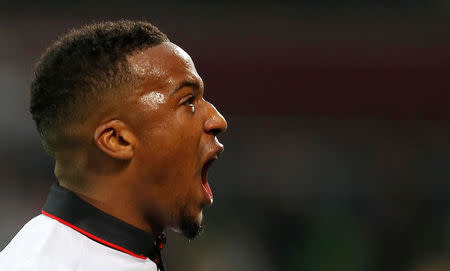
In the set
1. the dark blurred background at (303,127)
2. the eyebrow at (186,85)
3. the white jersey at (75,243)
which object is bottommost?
the dark blurred background at (303,127)

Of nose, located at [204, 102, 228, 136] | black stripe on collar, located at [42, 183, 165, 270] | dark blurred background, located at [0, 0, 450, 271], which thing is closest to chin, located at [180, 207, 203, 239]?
black stripe on collar, located at [42, 183, 165, 270]

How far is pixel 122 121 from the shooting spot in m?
1.58

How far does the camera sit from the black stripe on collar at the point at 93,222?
5.05 ft

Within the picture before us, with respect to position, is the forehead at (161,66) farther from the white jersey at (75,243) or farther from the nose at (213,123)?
the white jersey at (75,243)

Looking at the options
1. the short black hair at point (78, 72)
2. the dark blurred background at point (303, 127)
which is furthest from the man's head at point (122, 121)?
the dark blurred background at point (303, 127)

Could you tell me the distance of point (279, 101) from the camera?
5293mm

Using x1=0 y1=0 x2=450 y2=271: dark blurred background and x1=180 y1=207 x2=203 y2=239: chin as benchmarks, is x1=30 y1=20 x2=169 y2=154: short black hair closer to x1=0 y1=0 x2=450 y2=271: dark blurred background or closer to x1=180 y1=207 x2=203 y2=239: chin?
x1=180 y1=207 x2=203 y2=239: chin

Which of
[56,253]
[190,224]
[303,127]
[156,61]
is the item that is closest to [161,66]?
[156,61]

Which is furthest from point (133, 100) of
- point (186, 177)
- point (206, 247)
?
point (206, 247)

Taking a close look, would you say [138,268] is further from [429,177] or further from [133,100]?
[429,177]

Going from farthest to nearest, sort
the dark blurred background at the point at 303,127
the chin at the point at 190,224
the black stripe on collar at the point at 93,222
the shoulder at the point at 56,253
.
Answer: the dark blurred background at the point at 303,127 < the chin at the point at 190,224 < the black stripe on collar at the point at 93,222 < the shoulder at the point at 56,253

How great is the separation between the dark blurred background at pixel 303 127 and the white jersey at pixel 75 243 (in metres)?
2.93

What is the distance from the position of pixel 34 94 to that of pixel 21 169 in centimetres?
332

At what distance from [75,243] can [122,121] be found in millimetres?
289
